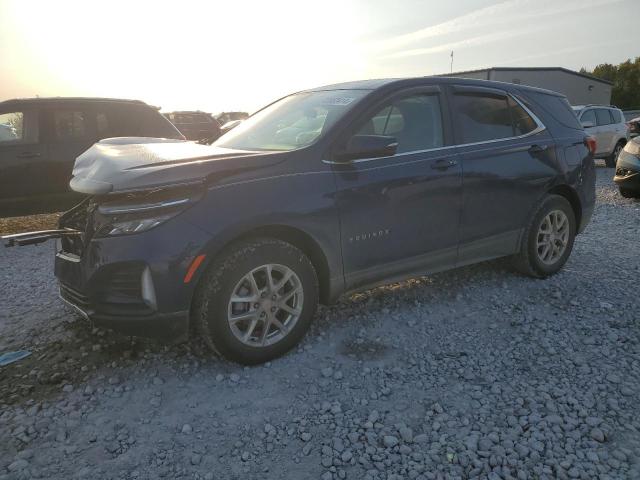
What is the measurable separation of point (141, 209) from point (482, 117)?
9.32ft

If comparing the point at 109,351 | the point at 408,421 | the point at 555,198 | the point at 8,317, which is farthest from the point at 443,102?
the point at 8,317

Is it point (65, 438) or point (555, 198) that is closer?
point (65, 438)

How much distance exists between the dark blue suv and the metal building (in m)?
21.7

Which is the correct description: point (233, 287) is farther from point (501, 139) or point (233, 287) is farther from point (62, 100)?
point (62, 100)

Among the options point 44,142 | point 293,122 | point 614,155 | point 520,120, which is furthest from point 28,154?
point 614,155

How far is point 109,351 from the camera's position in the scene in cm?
328

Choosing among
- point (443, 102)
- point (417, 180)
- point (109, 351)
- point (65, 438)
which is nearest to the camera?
point (65, 438)

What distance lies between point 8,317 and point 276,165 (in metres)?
2.72

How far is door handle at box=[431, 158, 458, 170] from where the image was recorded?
3602mm

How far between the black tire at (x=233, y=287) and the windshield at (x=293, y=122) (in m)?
0.76

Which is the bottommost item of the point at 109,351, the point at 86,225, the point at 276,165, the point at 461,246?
the point at 109,351

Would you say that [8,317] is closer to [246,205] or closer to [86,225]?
[86,225]

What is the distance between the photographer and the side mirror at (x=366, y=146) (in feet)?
10.1

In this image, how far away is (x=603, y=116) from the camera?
13.7 m
